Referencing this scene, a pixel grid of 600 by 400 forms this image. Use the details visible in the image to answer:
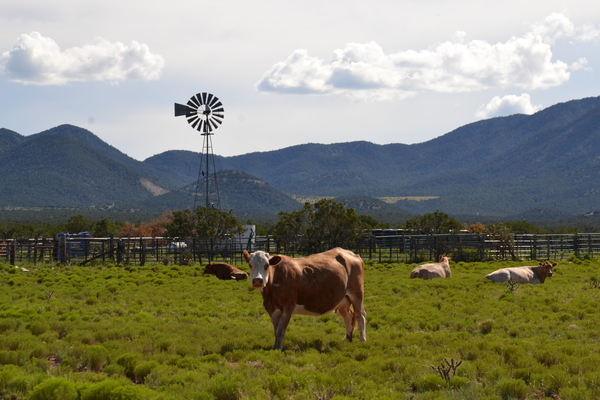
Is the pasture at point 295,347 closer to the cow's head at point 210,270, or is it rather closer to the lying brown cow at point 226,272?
the lying brown cow at point 226,272

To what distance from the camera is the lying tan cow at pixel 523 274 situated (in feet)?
66.1

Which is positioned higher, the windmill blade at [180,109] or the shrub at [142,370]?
the windmill blade at [180,109]

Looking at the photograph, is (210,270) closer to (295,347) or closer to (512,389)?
(295,347)

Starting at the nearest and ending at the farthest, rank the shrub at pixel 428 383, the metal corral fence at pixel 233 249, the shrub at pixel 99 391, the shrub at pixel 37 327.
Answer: the shrub at pixel 99 391 < the shrub at pixel 428 383 < the shrub at pixel 37 327 < the metal corral fence at pixel 233 249

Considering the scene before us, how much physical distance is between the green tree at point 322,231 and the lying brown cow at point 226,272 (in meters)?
13.0

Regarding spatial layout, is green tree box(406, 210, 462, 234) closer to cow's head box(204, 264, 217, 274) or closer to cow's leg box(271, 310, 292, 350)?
cow's head box(204, 264, 217, 274)

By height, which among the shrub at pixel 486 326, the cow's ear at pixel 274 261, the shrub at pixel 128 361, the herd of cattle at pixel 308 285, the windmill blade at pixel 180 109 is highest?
the windmill blade at pixel 180 109

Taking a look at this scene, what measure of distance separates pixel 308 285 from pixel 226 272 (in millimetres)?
12962

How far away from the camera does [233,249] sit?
35375mm

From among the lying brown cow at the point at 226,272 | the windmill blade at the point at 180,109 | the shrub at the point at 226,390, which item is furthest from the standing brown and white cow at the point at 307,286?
the windmill blade at the point at 180,109

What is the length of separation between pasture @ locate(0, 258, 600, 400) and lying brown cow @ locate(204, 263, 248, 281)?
475cm

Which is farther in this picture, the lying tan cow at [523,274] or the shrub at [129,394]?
the lying tan cow at [523,274]

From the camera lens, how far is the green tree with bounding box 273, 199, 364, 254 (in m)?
37.4

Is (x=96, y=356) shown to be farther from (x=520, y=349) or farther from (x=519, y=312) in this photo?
(x=519, y=312)
